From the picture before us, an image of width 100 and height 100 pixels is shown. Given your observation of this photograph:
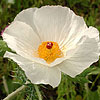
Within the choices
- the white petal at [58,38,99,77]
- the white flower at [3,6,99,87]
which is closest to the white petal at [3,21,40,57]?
the white flower at [3,6,99,87]

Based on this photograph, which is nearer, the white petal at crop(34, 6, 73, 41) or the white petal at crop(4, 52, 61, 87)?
the white petal at crop(4, 52, 61, 87)

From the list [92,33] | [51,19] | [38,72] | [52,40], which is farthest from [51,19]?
[38,72]

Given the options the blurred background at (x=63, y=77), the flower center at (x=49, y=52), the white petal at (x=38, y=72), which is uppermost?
the white petal at (x=38, y=72)

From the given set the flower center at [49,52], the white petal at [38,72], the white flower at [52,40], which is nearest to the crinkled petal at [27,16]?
the white flower at [52,40]

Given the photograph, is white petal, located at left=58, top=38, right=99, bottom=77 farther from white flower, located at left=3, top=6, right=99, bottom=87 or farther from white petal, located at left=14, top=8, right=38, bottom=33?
white petal, located at left=14, top=8, right=38, bottom=33

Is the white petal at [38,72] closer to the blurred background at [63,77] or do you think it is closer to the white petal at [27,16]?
the blurred background at [63,77]

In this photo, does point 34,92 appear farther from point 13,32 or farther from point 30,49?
point 13,32
